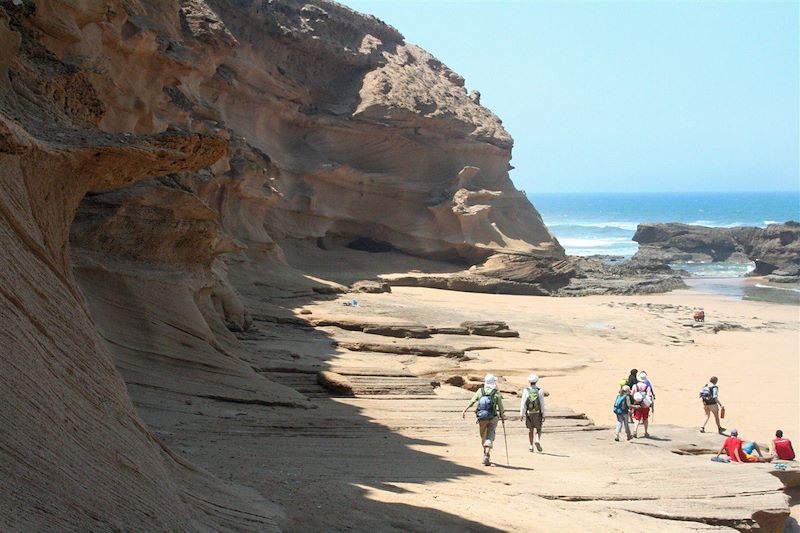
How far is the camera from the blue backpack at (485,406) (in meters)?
10.5

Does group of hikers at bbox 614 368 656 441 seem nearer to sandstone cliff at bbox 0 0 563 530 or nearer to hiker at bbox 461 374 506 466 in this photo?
hiker at bbox 461 374 506 466

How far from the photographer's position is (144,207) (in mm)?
11680

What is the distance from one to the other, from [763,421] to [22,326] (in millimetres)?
13704

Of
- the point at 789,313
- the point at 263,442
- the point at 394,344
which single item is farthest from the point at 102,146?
the point at 789,313

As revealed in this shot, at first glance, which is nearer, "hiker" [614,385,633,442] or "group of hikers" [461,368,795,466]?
"group of hikers" [461,368,795,466]

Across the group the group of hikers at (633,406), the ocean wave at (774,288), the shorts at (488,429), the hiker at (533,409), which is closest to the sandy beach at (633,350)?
the group of hikers at (633,406)

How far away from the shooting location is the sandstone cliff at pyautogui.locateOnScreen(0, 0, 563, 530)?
5.21 meters

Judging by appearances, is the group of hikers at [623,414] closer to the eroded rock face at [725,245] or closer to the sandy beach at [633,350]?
the sandy beach at [633,350]

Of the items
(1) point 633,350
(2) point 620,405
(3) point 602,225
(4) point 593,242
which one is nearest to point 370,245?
(1) point 633,350

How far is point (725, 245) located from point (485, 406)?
51.4 m

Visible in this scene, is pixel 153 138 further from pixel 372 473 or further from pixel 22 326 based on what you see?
pixel 372 473

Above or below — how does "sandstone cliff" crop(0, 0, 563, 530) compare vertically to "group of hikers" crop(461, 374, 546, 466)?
above

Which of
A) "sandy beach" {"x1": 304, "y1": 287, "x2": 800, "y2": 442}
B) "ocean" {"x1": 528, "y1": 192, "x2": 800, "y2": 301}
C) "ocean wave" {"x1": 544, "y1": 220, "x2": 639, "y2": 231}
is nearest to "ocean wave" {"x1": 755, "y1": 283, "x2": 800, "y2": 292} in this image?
"ocean" {"x1": 528, "y1": 192, "x2": 800, "y2": 301}

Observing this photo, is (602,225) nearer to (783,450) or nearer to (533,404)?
(783,450)
